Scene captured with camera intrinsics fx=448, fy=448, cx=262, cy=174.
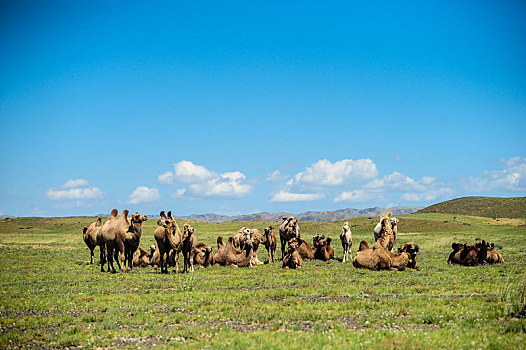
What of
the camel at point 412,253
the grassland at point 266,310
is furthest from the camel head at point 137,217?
the camel at point 412,253

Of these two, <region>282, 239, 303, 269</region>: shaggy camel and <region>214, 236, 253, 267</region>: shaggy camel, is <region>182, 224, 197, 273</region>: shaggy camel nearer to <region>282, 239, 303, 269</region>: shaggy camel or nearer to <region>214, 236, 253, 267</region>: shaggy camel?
<region>214, 236, 253, 267</region>: shaggy camel

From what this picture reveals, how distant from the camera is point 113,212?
23500 mm

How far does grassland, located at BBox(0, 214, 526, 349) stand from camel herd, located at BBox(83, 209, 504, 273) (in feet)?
4.60

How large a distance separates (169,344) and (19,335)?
363 centimetres

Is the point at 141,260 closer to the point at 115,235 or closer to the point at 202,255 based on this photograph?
the point at 202,255

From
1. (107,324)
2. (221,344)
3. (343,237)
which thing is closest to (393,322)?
(221,344)

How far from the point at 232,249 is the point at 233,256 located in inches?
18.7

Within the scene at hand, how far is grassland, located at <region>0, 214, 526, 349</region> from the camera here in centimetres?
962

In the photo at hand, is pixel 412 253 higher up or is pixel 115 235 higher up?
pixel 115 235

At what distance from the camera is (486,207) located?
144m

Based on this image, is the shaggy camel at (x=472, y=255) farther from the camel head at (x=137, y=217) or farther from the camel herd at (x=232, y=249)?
the camel head at (x=137, y=217)

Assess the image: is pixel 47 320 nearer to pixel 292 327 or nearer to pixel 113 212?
pixel 292 327

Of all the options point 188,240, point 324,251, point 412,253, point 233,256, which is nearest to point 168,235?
point 188,240

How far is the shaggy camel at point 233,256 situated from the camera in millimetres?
24516
